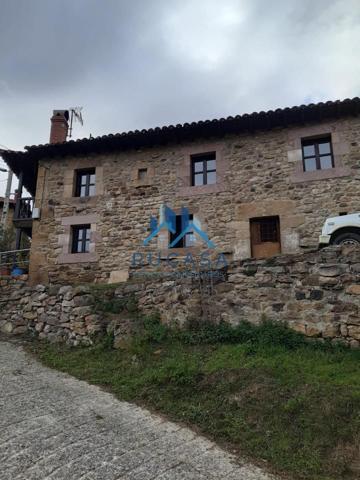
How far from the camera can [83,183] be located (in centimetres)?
1243

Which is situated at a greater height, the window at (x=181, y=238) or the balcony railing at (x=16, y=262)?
the window at (x=181, y=238)

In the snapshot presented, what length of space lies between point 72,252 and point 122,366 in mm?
5878

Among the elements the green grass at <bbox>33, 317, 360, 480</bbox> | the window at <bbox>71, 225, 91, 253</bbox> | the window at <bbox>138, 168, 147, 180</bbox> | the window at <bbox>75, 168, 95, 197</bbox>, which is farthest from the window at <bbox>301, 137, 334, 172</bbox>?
the window at <bbox>71, 225, 91, 253</bbox>

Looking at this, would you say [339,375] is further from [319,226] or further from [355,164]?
[355,164]

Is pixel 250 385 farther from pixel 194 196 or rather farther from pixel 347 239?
pixel 194 196

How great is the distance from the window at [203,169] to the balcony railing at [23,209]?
586cm

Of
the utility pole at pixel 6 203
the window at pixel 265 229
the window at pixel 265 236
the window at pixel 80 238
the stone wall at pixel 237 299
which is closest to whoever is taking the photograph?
the stone wall at pixel 237 299

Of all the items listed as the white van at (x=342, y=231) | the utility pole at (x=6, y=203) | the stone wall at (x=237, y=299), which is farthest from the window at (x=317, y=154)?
the utility pole at (x=6, y=203)

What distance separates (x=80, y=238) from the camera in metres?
11.8

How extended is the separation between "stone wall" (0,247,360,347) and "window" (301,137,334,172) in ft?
13.8

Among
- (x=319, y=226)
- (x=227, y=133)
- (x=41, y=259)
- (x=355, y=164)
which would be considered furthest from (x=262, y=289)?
(x=41, y=259)

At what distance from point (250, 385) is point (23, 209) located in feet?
35.7

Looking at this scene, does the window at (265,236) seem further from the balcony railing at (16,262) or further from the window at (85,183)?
the balcony railing at (16,262)

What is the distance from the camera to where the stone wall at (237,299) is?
6555 mm
